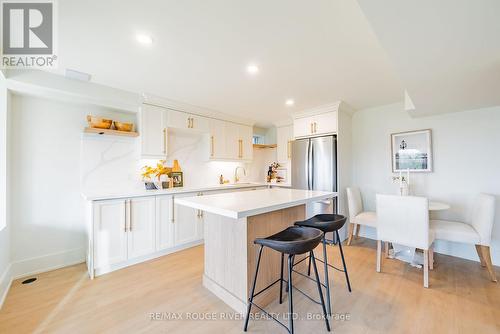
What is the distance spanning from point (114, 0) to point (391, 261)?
3.85 m

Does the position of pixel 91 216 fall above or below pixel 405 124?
below

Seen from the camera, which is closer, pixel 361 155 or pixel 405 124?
pixel 405 124

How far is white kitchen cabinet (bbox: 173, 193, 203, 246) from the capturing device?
3.05 metres

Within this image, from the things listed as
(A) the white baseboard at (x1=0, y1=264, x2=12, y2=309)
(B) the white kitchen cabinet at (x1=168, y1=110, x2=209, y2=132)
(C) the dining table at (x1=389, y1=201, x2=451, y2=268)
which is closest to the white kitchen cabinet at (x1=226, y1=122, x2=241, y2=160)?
(B) the white kitchen cabinet at (x1=168, y1=110, x2=209, y2=132)

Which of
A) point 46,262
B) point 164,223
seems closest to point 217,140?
point 164,223

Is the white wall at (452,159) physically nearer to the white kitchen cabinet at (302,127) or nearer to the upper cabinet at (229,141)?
the white kitchen cabinet at (302,127)

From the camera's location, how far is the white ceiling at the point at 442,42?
1.03 metres

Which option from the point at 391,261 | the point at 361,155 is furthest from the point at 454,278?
the point at 361,155

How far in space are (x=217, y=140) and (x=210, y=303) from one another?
2671mm

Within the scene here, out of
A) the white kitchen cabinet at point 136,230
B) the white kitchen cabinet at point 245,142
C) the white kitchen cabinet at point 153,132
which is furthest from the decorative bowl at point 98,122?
the white kitchen cabinet at point 245,142

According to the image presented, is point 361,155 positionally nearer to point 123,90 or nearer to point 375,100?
point 375,100

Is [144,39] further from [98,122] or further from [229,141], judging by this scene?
[229,141]

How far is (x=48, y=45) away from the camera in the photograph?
70.6 inches

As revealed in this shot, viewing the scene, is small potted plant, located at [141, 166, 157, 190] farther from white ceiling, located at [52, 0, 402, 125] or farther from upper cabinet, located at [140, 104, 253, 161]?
white ceiling, located at [52, 0, 402, 125]
